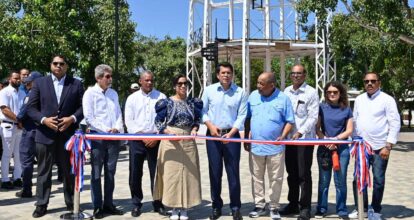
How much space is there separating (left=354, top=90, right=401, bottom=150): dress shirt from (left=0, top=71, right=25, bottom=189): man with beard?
225 inches

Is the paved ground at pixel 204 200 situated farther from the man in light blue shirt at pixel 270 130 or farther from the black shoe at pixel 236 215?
the man in light blue shirt at pixel 270 130

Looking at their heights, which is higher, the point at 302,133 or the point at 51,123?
the point at 51,123

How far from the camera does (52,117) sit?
6.49m

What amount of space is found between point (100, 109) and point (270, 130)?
2.27 meters

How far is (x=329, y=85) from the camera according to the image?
6.57 meters

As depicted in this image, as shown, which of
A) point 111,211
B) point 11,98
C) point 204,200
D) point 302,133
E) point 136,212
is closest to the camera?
point 302,133

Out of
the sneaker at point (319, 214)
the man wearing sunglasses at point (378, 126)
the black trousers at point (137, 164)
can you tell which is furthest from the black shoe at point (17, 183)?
the man wearing sunglasses at point (378, 126)

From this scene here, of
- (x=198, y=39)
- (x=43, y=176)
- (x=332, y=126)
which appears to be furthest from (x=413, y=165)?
(x=198, y=39)

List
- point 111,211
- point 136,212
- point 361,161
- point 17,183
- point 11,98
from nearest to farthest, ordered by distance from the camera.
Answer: point 361,161, point 136,212, point 111,211, point 11,98, point 17,183

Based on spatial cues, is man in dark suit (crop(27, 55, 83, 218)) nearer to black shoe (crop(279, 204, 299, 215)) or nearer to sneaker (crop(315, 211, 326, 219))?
black shoe (crop(279, 204, 299, 215))

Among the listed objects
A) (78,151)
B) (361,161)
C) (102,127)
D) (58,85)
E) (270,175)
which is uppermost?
(58,85)

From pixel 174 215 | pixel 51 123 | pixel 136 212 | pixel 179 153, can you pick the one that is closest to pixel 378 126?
pixel 179 153

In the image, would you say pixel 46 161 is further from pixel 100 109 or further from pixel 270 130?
pixel 270 130

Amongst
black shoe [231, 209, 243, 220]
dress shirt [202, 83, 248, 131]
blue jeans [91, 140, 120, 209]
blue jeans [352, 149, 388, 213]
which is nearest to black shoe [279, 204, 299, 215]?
black shoe [231, 209, 243, 220]
